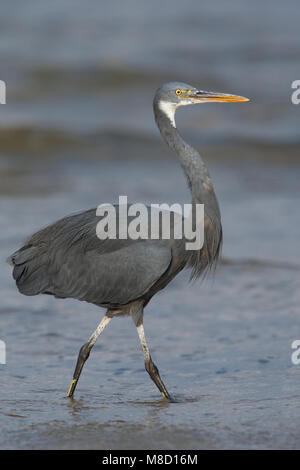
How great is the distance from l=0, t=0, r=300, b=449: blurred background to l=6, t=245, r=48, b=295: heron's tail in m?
0.65

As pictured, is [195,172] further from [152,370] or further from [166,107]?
[152,370]

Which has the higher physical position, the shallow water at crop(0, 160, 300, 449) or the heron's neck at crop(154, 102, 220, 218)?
the heron's neck at crop(154, 102, 220, 218)

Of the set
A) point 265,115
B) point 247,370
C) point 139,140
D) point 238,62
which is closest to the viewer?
point 247,370

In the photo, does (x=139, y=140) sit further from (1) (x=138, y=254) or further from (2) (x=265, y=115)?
(1) (x=138, y=254)

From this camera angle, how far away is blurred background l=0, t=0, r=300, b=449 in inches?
216

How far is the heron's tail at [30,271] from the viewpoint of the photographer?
6.25m

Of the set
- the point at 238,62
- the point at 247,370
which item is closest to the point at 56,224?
the point at 247,370

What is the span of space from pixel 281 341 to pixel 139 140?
8556 millimetres

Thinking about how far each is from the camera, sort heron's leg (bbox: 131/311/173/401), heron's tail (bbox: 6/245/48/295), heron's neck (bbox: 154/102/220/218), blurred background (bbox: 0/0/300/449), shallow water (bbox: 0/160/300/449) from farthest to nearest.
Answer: heron's tail (bbox: 6/245/48/295), heron's neck (bbox: 154/102/220/218), heron's leg (bbox: 131/311/173/401), blurred background (bbox: 0/0/300/449), shallow water (bbox: 0/160/300/449)

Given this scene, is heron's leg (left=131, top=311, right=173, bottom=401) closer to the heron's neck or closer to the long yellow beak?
the heron's neck

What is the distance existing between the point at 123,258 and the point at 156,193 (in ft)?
21.1

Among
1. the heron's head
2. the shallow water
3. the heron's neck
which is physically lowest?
the shallow water

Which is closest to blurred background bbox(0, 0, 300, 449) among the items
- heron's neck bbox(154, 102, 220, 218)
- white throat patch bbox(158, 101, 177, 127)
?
heron's neck bbox(154, 102, 220, 218)

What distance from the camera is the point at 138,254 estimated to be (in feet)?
19.7
